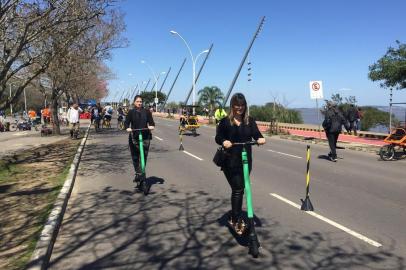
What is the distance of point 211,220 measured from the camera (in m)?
7.39

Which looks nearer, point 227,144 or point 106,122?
point 227,144

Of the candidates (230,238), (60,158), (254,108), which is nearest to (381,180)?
(230,238)

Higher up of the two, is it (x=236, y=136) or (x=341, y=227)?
(x=236, y=136)

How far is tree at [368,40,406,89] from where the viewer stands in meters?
22.3

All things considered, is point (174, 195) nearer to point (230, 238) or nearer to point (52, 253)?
point (230, 238)

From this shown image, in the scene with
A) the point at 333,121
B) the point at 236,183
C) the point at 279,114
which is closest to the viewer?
the point at 236,183

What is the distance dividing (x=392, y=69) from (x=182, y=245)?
18939 mm

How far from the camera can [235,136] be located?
20.3 ft

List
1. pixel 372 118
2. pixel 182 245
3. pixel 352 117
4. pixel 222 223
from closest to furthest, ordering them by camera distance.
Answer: pixel 182 245, pixel 222 223, pixel 352 117, pixel 372 118

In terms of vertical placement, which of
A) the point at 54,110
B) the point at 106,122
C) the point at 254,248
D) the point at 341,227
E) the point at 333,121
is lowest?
the point at 341,227

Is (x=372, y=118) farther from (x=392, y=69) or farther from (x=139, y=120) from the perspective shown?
(x=139, y=120)

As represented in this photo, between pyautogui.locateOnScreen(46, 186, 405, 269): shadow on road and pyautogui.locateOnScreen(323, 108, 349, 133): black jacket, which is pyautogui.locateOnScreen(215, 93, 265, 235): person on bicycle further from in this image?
pyautogui.locateOnScreen(323, 108, 349, 133): black jacket

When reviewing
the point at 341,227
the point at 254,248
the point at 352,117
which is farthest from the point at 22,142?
the point at 254,248

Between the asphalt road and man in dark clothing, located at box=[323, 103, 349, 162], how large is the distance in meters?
2.71
